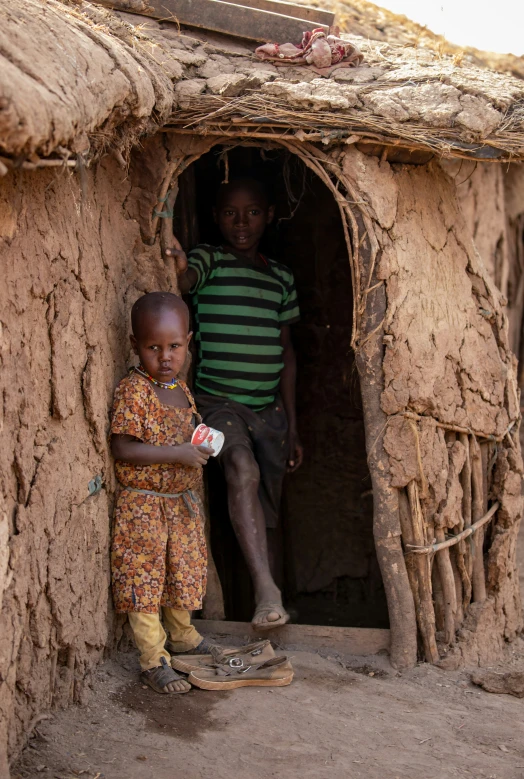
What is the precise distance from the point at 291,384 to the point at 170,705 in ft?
6.71

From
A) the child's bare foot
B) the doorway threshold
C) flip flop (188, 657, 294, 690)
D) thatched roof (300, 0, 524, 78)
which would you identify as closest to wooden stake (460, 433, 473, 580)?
the doorway threshold

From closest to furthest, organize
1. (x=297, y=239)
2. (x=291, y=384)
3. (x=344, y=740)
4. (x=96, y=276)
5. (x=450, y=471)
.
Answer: (x=344, y=740) → (x=96, y=276) → (x=450, y=471) → (x=291, y=384) → (x=297, y=239)

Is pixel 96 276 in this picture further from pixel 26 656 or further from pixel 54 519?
pixel 26 656

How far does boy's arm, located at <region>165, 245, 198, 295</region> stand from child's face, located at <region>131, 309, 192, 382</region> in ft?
1.89

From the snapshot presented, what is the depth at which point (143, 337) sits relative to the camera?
374cm

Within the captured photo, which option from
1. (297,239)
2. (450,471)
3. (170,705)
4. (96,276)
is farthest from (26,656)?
(297,239)

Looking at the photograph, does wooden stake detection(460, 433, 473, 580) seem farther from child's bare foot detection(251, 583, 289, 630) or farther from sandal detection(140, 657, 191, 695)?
sandal detection(140, 657, 191, 695)

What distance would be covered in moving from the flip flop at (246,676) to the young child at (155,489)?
0.35 ft

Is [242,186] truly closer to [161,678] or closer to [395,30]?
[161,678]

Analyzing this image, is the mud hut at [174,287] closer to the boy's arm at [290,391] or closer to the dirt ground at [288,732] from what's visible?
the dirt ground at [288,732]

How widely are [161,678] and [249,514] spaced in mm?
1015

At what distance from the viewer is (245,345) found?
475 centimetres

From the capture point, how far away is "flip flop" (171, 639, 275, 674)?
3.80 metres

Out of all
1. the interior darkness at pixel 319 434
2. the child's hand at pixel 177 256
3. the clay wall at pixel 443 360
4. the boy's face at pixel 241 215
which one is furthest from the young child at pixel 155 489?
the interior darkness at pixel 319 434
